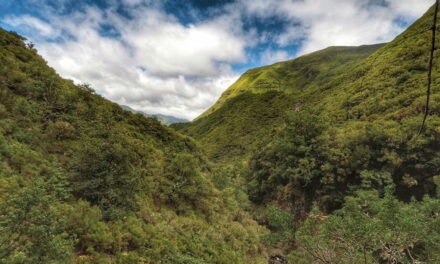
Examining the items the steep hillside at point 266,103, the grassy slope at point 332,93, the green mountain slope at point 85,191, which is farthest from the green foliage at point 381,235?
the steep hillside at point 266,103

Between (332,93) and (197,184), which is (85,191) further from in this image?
(332,93)

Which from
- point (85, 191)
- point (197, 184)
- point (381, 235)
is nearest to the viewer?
point (381, 235)

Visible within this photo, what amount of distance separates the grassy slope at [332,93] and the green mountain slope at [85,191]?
25.7 feet

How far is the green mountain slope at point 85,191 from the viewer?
227 inches

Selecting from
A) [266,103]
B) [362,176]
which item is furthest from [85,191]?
[266,103]

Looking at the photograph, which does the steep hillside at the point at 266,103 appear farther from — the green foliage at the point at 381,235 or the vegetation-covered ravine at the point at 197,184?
the green foliage at the point at 381,235

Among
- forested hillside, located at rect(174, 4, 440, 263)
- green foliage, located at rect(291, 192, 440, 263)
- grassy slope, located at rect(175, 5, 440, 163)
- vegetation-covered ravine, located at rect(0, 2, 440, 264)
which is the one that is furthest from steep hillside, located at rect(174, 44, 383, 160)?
green foliage, located at rect(291, 192, 440, 263)

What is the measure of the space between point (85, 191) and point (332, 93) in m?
50.1

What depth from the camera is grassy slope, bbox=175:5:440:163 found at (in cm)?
2740

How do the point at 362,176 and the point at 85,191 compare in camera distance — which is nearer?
the point at 85,191

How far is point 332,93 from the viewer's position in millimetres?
48938

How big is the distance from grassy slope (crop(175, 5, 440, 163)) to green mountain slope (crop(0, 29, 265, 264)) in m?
7.84

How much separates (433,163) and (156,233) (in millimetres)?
19648

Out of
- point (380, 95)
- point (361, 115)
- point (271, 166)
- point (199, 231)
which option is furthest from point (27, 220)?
point (380, 95)
